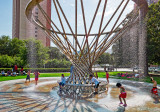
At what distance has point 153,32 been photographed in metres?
19.6

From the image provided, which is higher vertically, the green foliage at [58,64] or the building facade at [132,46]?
the building facade at [132,46]

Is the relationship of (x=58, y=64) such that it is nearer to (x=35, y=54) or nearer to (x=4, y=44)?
(x=35, y=54)

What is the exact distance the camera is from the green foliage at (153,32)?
1883 centimetres

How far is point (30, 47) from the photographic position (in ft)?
99.3

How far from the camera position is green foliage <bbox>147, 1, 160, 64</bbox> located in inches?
741

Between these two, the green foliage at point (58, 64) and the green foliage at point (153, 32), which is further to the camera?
the green foliage at point (58, 64)

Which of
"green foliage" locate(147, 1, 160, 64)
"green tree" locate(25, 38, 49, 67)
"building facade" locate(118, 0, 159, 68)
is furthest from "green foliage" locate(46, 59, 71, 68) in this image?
"green foliage" locate(147, 1, 160, 64)

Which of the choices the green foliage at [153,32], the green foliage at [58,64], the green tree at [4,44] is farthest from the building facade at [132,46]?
the green tree at [4,44]

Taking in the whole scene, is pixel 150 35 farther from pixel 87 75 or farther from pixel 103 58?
pixel 103 58

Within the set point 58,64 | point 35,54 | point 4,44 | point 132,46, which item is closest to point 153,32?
point 132,46

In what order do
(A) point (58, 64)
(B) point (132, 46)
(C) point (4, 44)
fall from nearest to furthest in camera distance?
(B) point (132, 46)
(A) point (58, 64)
(C) point (4, 44)

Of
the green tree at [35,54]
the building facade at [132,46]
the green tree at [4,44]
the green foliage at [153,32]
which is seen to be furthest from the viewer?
Result: the green tree at [4,44]

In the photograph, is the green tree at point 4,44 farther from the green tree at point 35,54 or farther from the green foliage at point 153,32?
the green foliage at point 153,32

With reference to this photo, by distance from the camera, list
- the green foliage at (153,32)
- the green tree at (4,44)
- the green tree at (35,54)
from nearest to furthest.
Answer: the green foliage at (153,32) < the green tree at (35,54) < the green tree at (4,44)
